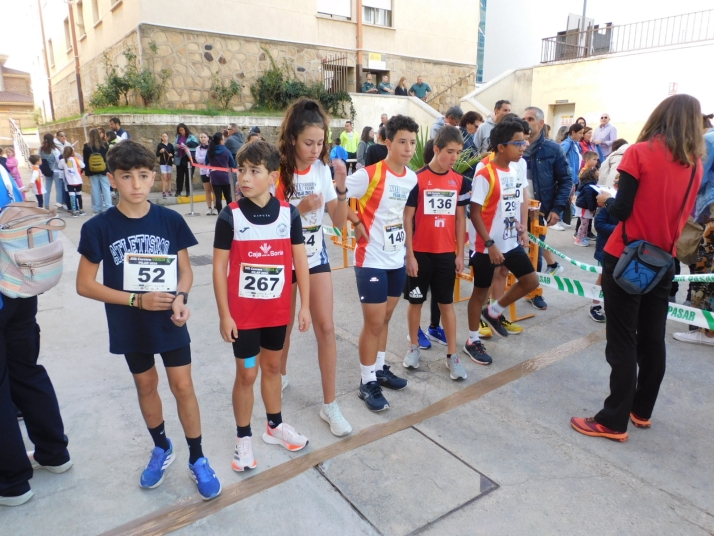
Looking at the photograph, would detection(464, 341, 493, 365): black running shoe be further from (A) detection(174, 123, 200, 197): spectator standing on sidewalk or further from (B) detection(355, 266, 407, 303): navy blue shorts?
(A) detection(174, 123, 200, 197): spectator standing on sidewalk

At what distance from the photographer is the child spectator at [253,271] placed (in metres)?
2.53

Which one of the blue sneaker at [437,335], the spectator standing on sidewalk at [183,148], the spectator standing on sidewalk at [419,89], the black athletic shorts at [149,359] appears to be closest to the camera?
the black athletic shorts at [149,359]

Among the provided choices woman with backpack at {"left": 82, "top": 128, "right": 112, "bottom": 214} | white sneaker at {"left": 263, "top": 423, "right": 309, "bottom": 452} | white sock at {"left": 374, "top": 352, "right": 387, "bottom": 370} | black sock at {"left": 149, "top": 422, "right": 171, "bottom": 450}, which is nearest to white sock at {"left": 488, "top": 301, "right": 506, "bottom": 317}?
white sock at {"left": 374, "top": 352, "right": 387, "bottom": 370}

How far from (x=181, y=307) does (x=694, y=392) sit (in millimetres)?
3532

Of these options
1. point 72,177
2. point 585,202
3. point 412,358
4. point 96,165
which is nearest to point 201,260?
point 412,358

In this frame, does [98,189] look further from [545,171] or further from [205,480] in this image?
[205,480]

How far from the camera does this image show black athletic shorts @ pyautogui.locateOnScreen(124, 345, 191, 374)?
246 centimetres

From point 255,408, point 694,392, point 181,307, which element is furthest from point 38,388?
point 694,392

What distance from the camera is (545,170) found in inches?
214

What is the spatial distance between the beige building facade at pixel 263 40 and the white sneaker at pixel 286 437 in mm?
14302

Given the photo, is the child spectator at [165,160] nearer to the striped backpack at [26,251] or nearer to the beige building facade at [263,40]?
the beige building facade at [263,40]

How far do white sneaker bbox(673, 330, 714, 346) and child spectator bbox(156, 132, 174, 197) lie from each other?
11.7m

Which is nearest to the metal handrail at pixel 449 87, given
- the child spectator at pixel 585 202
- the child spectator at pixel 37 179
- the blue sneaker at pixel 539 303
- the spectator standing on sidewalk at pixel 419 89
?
the spectator standing on sidewalk at pixel 419 89

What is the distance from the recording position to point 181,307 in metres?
2.37
